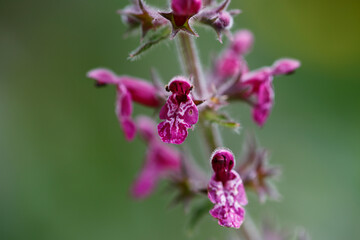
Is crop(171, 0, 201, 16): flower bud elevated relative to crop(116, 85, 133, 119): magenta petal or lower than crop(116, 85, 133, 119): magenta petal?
elevated

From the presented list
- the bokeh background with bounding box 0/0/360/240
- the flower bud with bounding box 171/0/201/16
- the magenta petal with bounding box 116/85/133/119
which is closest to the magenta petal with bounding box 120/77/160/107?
the magenta petal with bounding box 116/85/133/119

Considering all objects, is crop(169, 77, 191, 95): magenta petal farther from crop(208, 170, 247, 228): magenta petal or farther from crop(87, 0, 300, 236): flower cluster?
crop(208, 170, 247, 228): magenta petal

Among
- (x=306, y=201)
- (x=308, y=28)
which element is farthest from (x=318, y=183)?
(x=308, y=28)

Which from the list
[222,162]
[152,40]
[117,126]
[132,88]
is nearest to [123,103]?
[132,88]

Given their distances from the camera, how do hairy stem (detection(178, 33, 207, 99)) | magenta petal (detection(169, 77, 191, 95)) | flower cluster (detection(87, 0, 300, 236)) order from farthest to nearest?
hairy stem (detection(178, 33, 207, 99)) → magenta petal (detection(169, 77, 191, 95)) → flower cluster (detection(87, 0, 300, 236))

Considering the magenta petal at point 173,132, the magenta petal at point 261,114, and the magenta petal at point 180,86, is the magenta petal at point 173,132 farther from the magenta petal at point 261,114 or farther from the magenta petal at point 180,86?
the magenta petal at point 261,114

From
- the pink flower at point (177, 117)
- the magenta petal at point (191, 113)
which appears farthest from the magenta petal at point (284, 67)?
the magenta petal at point (191, 113)

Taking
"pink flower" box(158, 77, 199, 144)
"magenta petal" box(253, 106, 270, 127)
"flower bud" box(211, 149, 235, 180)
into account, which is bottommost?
"flower bud" box(211, 149, 235, 180)

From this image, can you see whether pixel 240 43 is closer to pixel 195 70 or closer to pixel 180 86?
pixel 195 70
